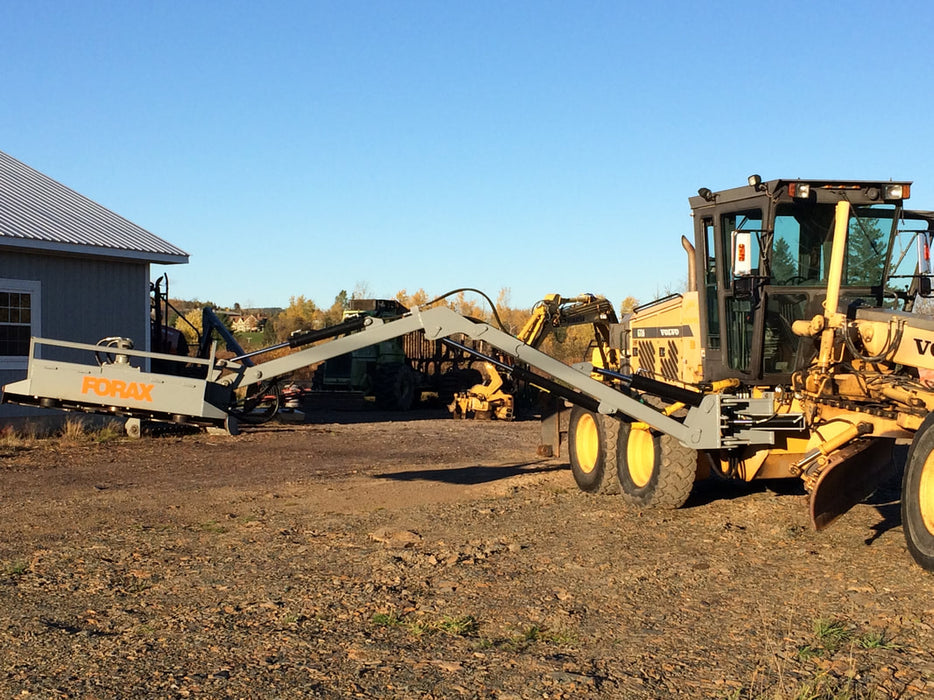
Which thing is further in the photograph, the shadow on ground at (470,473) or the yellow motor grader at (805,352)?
the shadow on ground at (470,473)

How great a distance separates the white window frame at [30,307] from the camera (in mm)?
17578

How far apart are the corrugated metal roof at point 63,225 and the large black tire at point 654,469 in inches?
446

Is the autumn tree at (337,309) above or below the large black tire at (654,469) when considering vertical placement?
above

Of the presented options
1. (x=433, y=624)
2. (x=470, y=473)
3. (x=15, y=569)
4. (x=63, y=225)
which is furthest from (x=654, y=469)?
(x=63, y=225)

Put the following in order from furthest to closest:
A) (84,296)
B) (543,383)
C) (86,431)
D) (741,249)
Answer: (84,296), (86,431), (543,383), (741,249)

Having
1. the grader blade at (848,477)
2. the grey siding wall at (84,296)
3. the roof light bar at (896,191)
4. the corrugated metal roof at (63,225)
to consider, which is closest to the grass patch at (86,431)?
the grey siding wall at (84,296)

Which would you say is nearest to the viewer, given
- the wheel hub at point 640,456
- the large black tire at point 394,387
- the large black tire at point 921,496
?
the large black tire at point 921,496

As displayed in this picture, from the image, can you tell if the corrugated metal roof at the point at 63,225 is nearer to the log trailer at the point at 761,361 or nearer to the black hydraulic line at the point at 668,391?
the log trailer at the point at 761,361

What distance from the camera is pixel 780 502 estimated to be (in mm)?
11273

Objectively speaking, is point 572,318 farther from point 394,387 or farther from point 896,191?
point 394,387

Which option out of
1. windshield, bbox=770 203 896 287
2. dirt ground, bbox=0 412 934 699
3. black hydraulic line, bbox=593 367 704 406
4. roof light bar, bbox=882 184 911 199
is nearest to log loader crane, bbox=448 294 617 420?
dirt ground, bbox=0 412 934 699

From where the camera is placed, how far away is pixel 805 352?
9.61 meters

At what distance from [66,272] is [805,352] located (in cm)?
1387

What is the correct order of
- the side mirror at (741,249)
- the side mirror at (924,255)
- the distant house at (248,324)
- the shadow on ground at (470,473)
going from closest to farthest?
the side mirror at (741,249) → the side mirror at (924,255) → the shadow on ground at (470,473) → the distant house at (248,324)
